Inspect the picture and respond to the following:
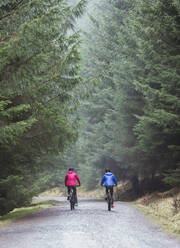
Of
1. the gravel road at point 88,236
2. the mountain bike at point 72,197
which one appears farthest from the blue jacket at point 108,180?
the gravel road at point 88,236

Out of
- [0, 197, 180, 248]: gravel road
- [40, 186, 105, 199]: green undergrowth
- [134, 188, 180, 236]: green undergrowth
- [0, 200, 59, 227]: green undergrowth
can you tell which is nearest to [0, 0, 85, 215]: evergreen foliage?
[0, 200, 59, 227]: green undergrowth

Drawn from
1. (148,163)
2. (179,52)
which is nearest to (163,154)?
(148,163)

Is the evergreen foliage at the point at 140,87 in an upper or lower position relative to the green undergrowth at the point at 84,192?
upper

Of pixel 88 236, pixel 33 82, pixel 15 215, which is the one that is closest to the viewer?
pixel 88 236

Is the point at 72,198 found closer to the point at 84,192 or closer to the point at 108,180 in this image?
the point at 108,180

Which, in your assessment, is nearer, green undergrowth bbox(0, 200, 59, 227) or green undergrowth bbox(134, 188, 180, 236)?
green undergrowth bbox(134, 188, 180, 236)

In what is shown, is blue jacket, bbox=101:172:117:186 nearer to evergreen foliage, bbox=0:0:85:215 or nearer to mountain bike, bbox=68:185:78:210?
mountain bike, bbox=68:185:78:210

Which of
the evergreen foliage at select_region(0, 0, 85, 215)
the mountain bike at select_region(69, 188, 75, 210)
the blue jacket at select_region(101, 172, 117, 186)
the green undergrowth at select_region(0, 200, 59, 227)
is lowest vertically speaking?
the green undergrowth at select_region(0, 200, 59, 227)

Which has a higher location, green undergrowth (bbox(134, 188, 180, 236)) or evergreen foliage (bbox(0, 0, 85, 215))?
evergreen foliage (bbox(0, 0, 85, 215))

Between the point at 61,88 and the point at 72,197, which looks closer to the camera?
the point at 61,88

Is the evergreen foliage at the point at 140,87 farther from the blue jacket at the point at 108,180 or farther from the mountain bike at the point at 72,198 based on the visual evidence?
the mountain bike at the point at 72,198

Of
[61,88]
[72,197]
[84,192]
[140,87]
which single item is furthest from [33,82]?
[84,192]

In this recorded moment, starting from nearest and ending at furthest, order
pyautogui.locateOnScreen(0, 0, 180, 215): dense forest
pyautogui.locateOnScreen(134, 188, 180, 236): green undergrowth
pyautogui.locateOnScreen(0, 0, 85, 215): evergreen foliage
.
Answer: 1. pyautogui.locateOnScreen(134, 188, 180, 236): green undergrowth
2. pyautogui.locateOnScreen(0, 0, 85, 215): evergreen foliage
3. pyautogui.locateOnScreen(0, 0, 180, 215): dense forest

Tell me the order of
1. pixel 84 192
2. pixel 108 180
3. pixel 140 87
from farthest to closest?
pixel 84 192
pixel 140 87
pixel 108 180
